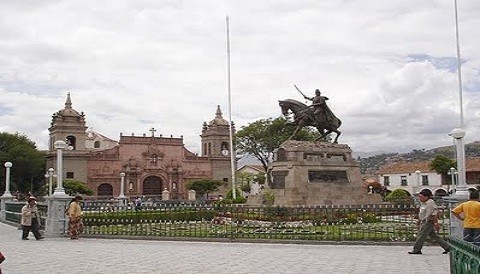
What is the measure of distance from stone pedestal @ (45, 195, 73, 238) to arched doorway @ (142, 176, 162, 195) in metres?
50.2

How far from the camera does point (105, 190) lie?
63.6 m

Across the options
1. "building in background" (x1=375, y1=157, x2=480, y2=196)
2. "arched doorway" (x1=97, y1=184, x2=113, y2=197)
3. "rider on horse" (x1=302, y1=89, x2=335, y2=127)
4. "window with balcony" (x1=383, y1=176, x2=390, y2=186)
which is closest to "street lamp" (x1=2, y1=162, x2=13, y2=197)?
"rider on horse" (x1=302, y1=89, x2=335, y2=127)

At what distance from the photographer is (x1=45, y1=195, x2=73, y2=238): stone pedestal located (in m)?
16.3

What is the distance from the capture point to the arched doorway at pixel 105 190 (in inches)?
2486

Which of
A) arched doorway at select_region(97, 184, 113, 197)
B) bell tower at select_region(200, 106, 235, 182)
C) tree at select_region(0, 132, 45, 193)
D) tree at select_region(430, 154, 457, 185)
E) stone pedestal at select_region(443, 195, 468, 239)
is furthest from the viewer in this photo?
bell tower at select_region(200, 106, 235, 182)

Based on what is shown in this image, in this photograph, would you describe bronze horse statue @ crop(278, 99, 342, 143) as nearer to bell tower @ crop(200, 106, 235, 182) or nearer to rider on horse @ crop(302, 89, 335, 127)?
rider on horse @ crop(302, 89, 335, 127)

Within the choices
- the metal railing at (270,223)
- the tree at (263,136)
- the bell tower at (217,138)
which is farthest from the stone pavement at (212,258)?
the bell tower at (217,138)

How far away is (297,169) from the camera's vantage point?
21938 mm

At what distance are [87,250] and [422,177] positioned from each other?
6274 cm

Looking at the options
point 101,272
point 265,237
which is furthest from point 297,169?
point 101,272

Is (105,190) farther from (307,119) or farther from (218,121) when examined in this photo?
(307,119)

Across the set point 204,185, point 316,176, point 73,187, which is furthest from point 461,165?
point 204,185

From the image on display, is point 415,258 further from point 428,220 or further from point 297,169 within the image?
point 297,169

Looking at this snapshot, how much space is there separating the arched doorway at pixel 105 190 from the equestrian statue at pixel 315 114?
43.5m
